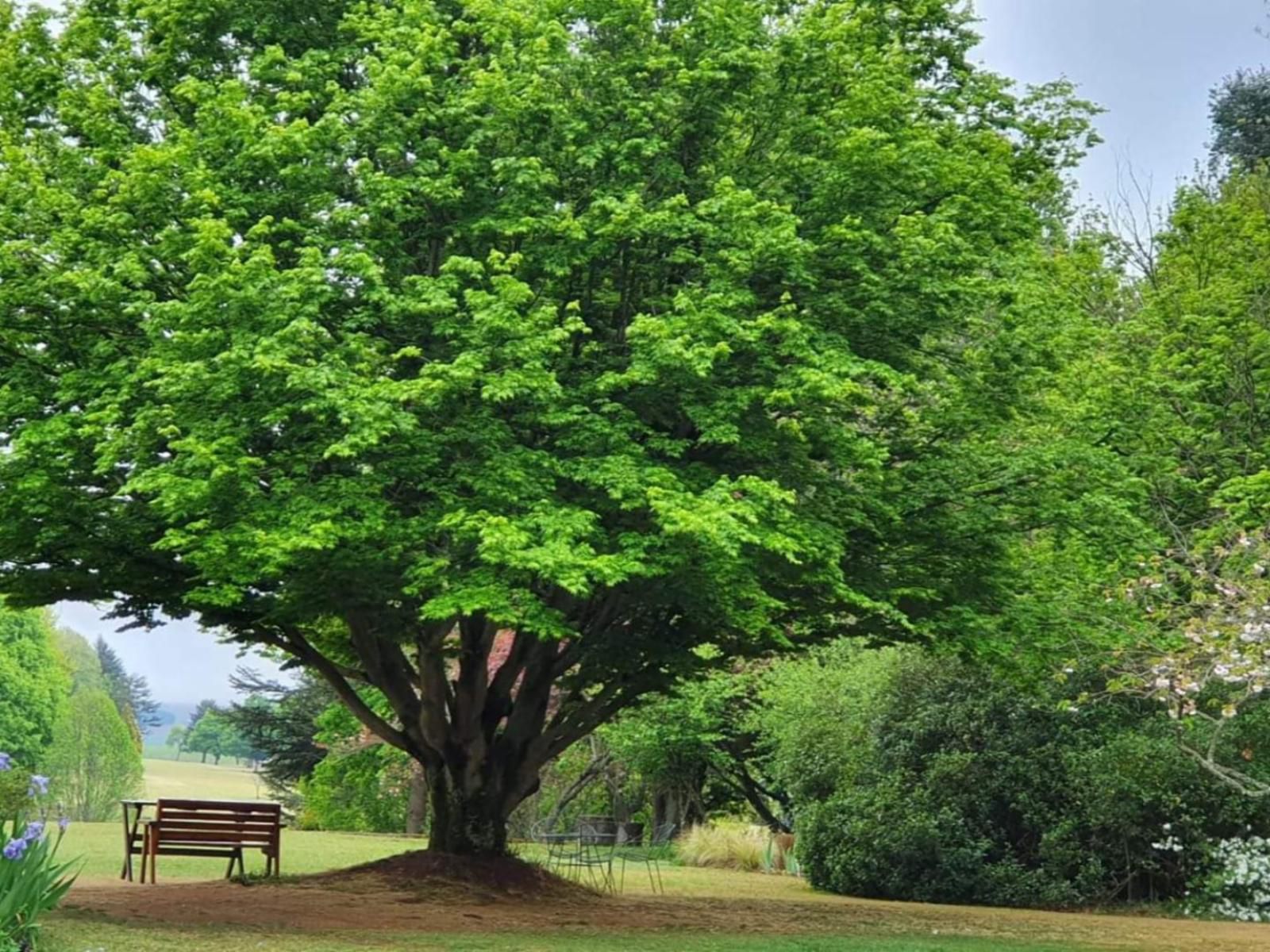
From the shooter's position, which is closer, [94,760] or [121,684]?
[94,760]

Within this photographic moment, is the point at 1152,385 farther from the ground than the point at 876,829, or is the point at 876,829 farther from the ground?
the point at 1152,385

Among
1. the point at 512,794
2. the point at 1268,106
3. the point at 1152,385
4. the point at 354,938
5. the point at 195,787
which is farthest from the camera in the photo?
the point at 195,787

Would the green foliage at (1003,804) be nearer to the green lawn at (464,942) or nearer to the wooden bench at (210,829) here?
the green lawn at (464,942)

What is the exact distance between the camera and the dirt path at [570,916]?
44.7 ft

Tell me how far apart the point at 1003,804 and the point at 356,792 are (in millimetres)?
21402

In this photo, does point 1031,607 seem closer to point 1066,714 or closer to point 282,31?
point 1066,714

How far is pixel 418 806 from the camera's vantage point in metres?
33.9

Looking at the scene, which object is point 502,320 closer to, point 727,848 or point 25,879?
point 25,879

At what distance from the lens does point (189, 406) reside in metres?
12.4

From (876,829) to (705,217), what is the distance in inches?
462

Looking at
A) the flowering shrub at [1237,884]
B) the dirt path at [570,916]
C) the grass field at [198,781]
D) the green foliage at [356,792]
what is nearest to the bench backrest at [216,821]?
the dirt path at [570,916]

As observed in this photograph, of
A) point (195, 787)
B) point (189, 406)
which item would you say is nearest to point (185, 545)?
point (189, 406)

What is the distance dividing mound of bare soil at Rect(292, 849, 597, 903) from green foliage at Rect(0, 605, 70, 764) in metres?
44.4

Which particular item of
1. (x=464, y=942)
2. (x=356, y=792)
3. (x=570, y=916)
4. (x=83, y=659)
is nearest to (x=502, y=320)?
(x=464, y=942)
